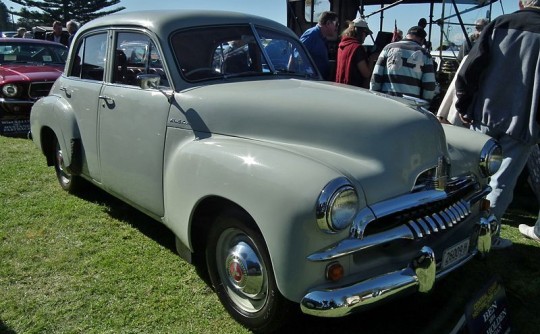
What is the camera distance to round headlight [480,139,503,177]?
293 centimetres

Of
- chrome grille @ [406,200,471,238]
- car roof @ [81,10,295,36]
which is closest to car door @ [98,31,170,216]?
car roof @ [81,10,295,36]

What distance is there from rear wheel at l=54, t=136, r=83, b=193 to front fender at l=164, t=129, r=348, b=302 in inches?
96.6

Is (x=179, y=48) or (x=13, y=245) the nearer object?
(x=179, y=48)

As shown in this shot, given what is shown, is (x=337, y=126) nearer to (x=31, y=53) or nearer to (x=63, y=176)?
(x=63, y=176)

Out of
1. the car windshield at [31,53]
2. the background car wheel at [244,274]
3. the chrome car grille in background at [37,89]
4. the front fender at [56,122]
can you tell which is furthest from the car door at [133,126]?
the car windshield at [31,53]

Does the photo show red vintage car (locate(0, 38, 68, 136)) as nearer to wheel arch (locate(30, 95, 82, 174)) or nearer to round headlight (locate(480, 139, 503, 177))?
wheel arch (locate(30, 95, 82, 174))

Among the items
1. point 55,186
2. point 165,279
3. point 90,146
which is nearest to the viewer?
point 165,279

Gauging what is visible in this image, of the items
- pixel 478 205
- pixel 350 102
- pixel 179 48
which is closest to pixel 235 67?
pixel 179 48

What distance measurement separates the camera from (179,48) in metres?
3.22

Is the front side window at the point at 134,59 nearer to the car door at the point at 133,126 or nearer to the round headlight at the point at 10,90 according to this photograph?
the car door at the point at 133,126

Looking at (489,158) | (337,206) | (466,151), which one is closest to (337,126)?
(337,206)

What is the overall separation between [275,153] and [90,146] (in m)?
2.15

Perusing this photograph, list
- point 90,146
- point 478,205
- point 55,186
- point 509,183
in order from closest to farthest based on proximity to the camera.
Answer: point 478,205 < point 509,183 < point 90,146 < point 55,186

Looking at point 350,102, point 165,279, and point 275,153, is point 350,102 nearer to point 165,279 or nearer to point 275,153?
point 275,153
